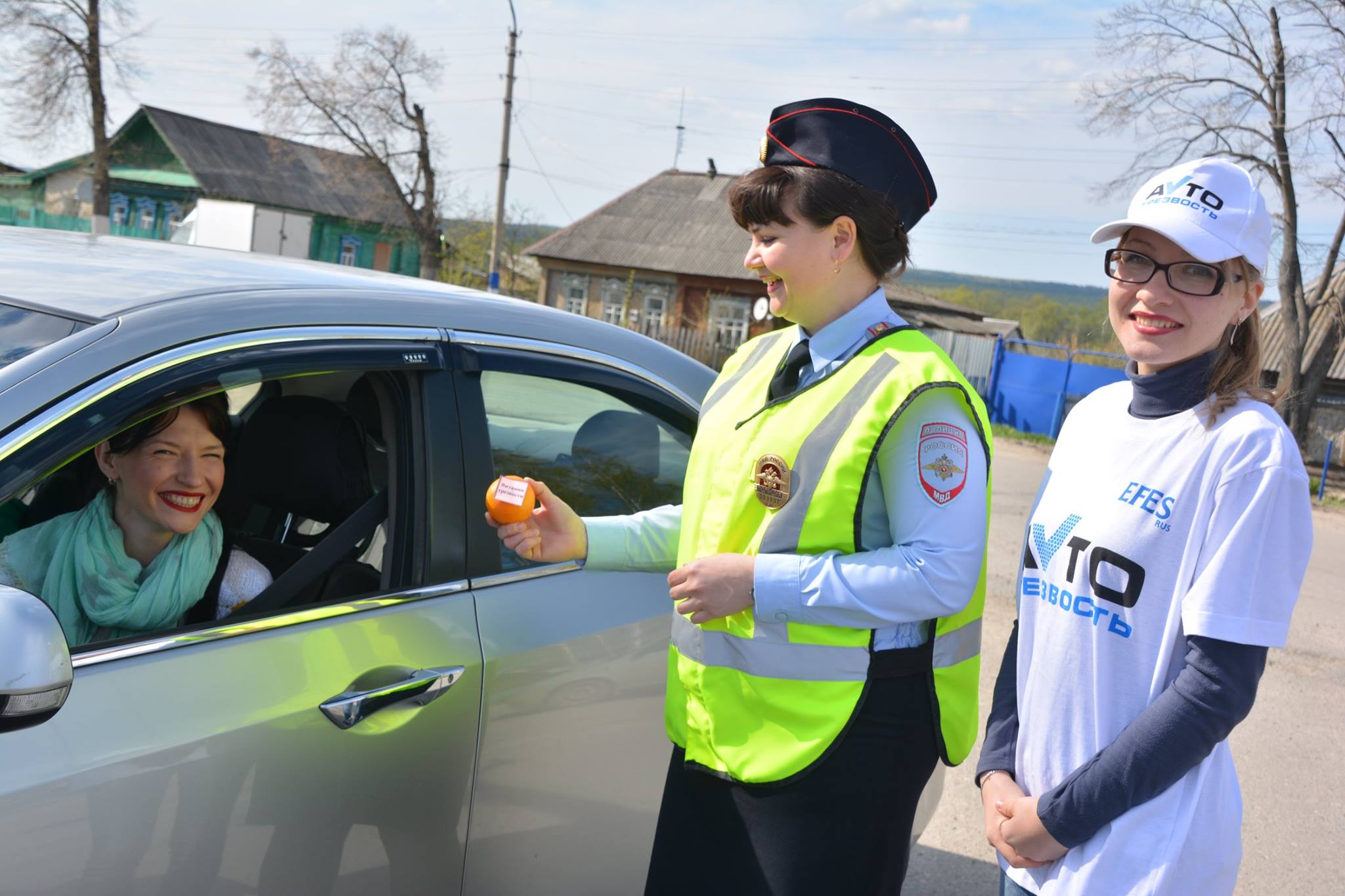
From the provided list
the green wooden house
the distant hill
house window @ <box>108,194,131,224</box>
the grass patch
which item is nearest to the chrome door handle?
the grass patch

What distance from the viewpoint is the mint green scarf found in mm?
2018

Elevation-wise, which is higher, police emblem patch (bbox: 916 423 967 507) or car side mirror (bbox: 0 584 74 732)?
police emblem patch (bbox: 916 423 967 507)

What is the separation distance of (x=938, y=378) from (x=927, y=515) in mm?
237

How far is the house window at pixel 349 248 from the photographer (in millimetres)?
48781

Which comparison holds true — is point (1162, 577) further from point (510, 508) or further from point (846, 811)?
point (510, 508)

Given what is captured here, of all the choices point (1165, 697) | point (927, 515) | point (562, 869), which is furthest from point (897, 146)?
point (562, 869)

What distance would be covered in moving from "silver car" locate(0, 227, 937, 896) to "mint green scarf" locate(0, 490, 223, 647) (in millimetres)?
166

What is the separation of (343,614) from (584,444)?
0.85 meters

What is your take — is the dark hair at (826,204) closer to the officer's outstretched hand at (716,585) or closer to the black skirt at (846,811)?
the officer's outstretched hand at (716,585)

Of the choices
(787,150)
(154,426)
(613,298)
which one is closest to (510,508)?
(154,426)

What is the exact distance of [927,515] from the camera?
1.78m

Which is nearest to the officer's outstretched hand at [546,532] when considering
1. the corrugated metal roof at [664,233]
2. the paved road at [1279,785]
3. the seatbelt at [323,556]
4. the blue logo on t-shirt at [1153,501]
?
the seatbelt at [323,556]

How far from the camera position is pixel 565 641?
2316 mm

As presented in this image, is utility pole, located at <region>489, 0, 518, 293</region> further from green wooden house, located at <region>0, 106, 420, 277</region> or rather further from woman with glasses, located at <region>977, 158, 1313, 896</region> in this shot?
woman with glasses, located at <region>977, 158, 1313, 896</region>
